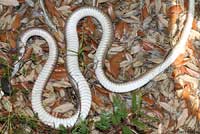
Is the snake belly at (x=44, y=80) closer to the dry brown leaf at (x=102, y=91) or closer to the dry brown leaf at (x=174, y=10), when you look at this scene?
the dry brown leaf at (x=102, y=91)

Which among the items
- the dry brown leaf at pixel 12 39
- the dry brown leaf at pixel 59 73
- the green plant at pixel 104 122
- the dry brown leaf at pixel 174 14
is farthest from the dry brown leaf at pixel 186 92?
the dry brown leaf at pixel 12 39

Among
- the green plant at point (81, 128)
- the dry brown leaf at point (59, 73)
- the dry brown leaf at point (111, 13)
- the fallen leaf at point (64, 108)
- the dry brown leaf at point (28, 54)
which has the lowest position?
the green plant at point (81, 128)

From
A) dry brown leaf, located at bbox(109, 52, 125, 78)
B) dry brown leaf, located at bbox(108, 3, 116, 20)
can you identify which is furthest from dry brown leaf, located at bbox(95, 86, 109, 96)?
dry brown leaf, located at bbox(108, 3, 116, 20)

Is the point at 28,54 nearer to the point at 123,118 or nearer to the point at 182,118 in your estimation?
the point at 123,118

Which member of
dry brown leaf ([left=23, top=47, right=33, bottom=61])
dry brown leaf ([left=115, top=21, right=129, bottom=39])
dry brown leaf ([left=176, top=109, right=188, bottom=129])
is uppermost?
dry brown leaf ([left=115, top=21, right=129, bottom=39])

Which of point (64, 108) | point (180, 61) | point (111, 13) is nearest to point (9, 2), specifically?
point (111, 13)

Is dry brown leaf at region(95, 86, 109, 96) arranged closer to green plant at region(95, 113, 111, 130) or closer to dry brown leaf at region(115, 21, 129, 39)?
green plant at region(95, 113, 111, 130)
